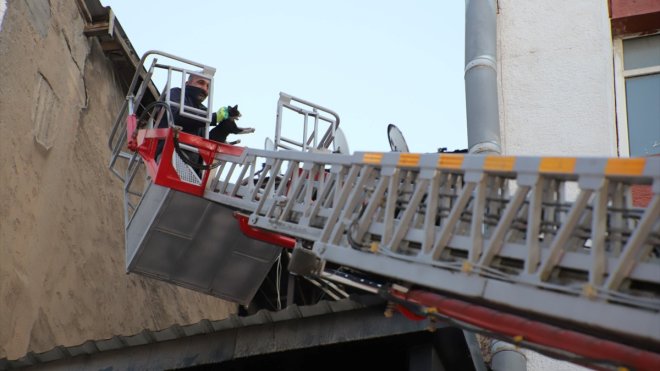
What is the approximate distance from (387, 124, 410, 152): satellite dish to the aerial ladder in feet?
2.18

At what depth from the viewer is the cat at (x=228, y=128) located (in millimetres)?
10386

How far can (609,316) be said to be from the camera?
5102 mm

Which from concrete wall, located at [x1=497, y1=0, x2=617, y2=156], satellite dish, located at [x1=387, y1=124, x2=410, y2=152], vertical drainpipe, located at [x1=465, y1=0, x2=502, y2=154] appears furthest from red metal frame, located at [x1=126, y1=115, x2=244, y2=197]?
concrete wall, located at [x1=497, y1=0, x2=617, y2=156]

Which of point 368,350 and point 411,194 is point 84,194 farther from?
point 411,194

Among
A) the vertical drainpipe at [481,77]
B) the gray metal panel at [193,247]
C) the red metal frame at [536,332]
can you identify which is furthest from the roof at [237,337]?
the vertical drainpipe at [481,77]

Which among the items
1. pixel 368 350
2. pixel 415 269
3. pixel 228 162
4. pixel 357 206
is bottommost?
pixel 368 350

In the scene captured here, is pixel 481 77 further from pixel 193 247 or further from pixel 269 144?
pixel 193 247

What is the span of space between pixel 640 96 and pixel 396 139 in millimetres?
3046

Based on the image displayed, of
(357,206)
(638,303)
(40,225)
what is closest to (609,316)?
(638,303)

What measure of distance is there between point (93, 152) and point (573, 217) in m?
8.84

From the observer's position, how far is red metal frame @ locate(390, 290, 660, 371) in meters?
5.08

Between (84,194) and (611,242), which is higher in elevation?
(84,194)

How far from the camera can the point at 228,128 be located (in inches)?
409

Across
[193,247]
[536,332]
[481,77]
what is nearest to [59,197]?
[193,247]
